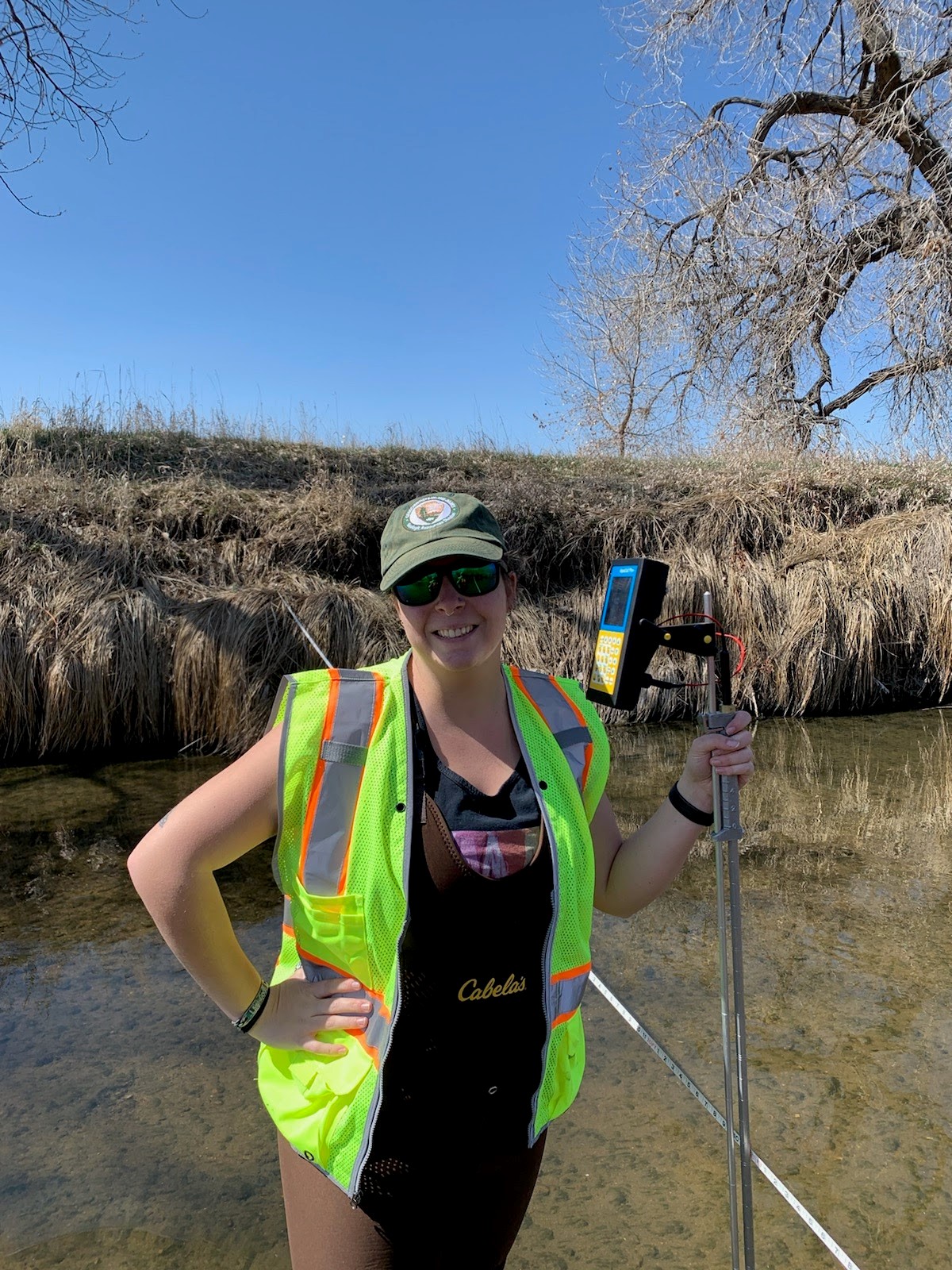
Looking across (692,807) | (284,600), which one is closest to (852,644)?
(284,600)

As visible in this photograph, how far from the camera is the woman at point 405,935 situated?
47.3 inches

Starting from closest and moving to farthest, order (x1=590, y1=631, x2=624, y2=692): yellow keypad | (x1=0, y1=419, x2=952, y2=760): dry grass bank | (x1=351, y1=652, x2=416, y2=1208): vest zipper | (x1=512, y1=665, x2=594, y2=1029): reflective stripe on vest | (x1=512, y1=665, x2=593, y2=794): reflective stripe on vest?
1. (x1=351, y1=652, x2=416, y2=1208): vest zipper
2. (x1=512, y1=665, x2=594, y2=1029): reflective stripe on vest
3. (x1=512, y1=665, x2=593, y2=794): reflective stripe on vest
4. (x1=590, y1=631, x2=624, y2=692): yellow keypad
5. (x1=0, y1=419, x2=952, y2=760): dry grass bank

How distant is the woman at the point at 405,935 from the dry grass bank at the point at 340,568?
5.25 meters

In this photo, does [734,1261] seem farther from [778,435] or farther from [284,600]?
[778,435]

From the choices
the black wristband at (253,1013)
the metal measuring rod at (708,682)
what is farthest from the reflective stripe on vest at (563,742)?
the black wristband at (253,1013)

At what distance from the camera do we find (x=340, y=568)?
7664 mm

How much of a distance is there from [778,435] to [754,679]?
13.4ft

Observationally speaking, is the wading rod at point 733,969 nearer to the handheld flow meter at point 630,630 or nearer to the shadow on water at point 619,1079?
the handheld flow meter at point 630,630

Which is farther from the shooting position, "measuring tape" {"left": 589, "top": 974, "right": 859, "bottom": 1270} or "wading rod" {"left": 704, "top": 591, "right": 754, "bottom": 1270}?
"measuring tape" {"left": 589, "top": 974, "right": 859, "bottom": 1270}

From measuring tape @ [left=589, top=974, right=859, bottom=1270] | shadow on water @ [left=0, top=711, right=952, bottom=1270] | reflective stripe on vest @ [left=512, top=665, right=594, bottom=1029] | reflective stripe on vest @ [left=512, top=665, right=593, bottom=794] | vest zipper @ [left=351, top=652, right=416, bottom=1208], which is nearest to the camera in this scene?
vest zipper @ [left=351, top=652, right=416, bottom=1208]

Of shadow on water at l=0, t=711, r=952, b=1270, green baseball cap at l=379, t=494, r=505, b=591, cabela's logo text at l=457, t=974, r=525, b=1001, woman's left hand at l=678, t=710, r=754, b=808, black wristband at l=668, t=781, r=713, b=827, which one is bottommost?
shadow on water at l=0, t=711, r=952, b=1270

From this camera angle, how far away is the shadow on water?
80.4 inches

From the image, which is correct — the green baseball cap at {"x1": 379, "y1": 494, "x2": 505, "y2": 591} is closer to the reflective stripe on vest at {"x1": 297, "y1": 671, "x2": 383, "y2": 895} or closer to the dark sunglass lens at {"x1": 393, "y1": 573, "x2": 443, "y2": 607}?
the dark sunglass lens at {"x1": 393, "y1": 573, "x2": 443, "y2": 607}

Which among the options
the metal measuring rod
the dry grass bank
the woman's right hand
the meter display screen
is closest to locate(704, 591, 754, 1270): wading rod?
the metal measuring rod
